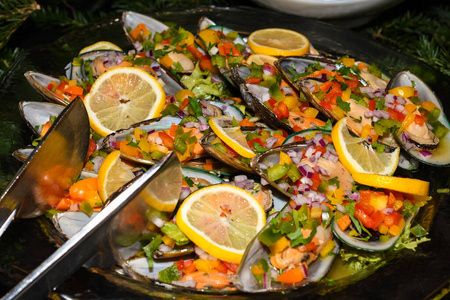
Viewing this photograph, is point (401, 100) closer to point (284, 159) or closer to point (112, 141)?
point (284, 159)

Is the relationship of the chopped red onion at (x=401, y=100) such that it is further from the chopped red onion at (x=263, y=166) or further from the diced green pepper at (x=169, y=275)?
the diced green pepper at (x=169, y=275)

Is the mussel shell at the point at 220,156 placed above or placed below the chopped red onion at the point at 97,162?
above

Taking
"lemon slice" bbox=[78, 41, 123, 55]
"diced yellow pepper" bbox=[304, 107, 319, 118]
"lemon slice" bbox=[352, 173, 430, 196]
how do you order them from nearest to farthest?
"lemon slice" bbox=[352, 173, 430, 196]
"diced yellow pepper" bbox=[304, 107, 319, 118]
"lemon slice" bbox=[78, 41, 123, 55]

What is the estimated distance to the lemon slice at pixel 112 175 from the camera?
265 centimetres

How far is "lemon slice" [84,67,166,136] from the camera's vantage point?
3109 millimetres

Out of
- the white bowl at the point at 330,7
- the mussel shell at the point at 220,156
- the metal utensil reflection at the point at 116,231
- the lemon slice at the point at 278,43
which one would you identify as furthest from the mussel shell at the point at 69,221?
the white bowl at the point at 330,7

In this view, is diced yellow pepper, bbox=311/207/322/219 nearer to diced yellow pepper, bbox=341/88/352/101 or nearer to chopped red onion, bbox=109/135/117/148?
diced yellow pepper, bbox=341/88/352/101

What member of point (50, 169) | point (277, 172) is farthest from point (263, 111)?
point (50, 169)

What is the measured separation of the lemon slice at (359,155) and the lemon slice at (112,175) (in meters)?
1.33

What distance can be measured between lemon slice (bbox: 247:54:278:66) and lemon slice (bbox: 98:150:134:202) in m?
1.35

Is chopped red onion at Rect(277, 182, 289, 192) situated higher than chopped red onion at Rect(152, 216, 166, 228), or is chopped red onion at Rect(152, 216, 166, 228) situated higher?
chopped red onion at Rect(277, 182, 289, 192)

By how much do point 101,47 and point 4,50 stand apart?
3.56 ft

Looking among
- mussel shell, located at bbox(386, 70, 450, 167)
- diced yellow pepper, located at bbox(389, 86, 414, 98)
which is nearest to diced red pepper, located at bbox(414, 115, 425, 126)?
mussel shell, located at bbox(386, 70, 450, 167)

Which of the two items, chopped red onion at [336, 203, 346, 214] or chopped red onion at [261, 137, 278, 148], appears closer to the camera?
chopped red onion at [336, 203, 346, 214]
